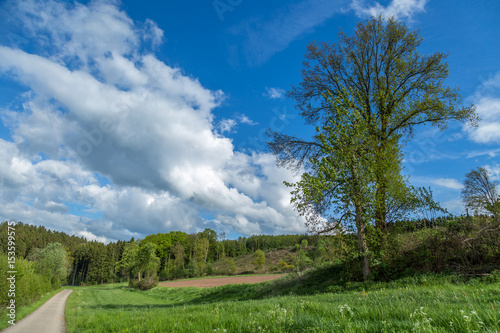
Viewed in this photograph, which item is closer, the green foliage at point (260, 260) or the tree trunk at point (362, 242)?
the tree trunk at point (362, 242)

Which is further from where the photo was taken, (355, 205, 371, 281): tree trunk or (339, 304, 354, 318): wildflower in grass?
(355, 205, 371, 281): tree trunk

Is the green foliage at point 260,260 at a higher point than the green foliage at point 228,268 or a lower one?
higher

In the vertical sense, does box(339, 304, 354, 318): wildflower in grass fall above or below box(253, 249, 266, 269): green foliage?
above

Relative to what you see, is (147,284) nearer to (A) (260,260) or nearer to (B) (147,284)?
(B) (147,284)

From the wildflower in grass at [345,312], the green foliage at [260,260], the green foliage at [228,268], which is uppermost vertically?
the wildflower in grass at [345,312]

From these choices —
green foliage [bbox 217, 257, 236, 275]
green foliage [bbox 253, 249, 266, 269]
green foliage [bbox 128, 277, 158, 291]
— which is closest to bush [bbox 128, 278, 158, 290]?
green foliage [bbox 128, 277, 158, 291]

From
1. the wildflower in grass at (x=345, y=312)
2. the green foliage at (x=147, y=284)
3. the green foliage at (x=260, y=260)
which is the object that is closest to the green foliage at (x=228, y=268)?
the green foliage at (x=260, y=260)

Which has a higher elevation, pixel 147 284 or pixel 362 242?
pixel 362 242

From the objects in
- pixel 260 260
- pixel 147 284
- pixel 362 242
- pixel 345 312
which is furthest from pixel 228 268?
pixel 345 312

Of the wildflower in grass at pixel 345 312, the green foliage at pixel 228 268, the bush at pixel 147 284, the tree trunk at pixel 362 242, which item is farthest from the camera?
the green foliage at pixel 228 268

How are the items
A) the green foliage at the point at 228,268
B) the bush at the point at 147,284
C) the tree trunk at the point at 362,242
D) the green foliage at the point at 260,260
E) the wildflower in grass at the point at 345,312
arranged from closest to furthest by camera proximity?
1. the wildflower in grass at the point at 345,312
2. the tree trunk at the point at 362,242
3. the bush at the point at 147,284
4. the green foliage at the point at 228,268
5. the green foliage at the point at 260,260

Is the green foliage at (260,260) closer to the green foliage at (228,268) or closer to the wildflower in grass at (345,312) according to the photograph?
the green foliage at (228,268)

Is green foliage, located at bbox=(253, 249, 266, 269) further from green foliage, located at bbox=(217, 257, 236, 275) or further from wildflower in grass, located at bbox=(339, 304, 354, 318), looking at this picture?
wildflower in grass, located at bbox=(339, 304, 354, 318)

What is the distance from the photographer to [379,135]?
1853cm
